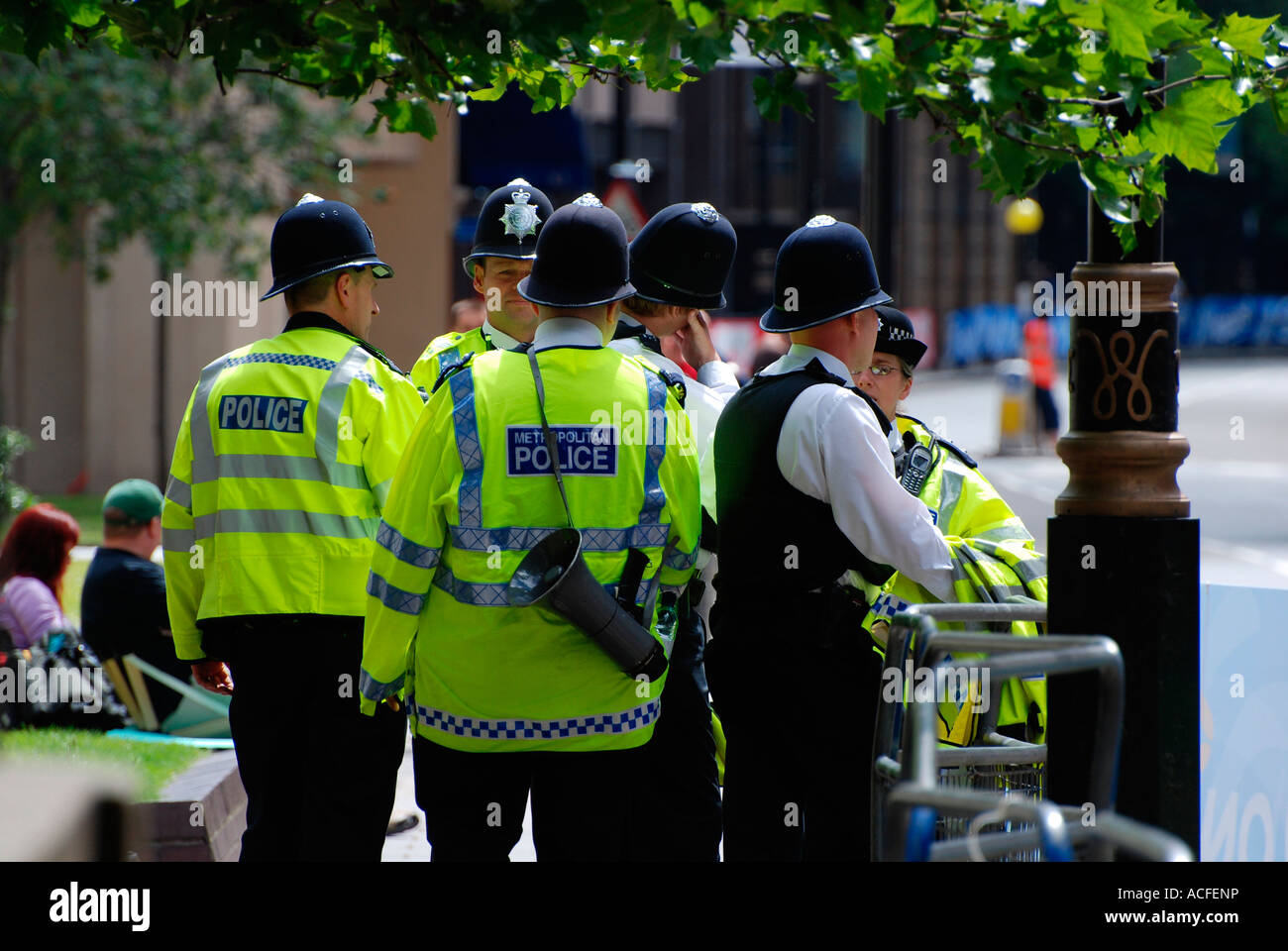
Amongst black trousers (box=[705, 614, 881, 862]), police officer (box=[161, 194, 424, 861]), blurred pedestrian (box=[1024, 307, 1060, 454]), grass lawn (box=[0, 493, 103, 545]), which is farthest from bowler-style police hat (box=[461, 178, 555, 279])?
blurred pedestrian (box=[1024, 307, 1060, 454])

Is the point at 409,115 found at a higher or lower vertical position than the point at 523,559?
higher

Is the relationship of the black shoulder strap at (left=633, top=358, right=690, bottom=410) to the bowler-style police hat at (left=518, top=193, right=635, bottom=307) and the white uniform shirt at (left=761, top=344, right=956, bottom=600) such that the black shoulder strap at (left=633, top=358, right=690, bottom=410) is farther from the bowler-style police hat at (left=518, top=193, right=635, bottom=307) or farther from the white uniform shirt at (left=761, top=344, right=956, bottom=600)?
the white uniform shirt at (left=761, top=344, right=956, bottom=600)

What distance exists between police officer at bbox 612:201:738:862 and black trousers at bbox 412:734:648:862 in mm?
566

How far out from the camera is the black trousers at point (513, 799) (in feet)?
11.4

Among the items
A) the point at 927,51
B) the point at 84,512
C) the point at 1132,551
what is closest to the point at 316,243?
the point at 927,51

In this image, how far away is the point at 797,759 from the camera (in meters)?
3.70

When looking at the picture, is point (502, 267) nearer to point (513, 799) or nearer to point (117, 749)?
point (513, 799)

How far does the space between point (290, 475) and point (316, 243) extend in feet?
2.04

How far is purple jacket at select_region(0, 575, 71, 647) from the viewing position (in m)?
5.90

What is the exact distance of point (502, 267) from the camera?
15.4ft
